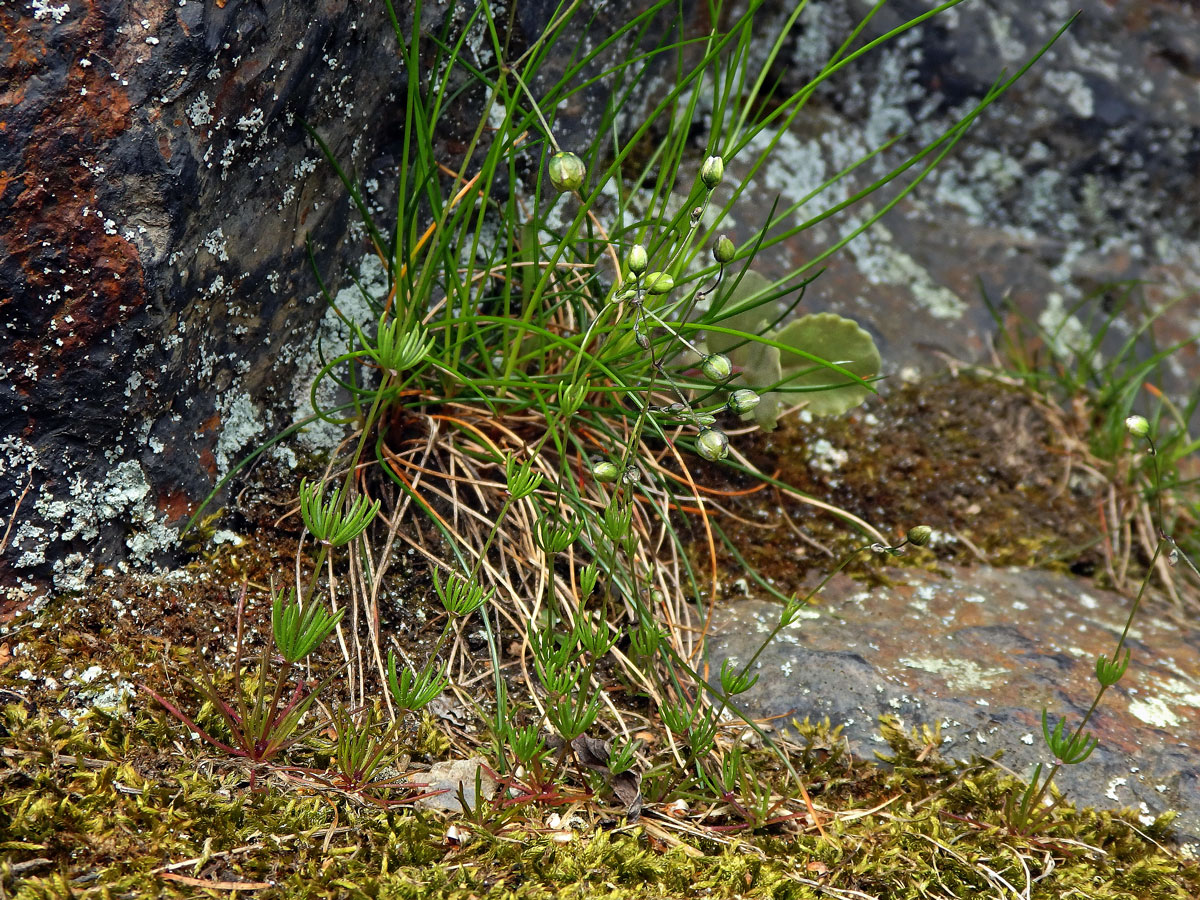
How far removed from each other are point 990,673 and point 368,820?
1.41 m

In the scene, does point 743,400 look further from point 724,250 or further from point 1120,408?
point 1120,408

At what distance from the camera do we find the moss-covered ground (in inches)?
54.2

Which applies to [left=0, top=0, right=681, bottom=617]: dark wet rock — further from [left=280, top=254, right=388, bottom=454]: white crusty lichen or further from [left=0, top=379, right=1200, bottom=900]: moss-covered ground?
[left=0, top=379, right=1200, bottom=900]: moss-covered ground

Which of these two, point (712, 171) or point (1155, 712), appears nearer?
point (712, 171)

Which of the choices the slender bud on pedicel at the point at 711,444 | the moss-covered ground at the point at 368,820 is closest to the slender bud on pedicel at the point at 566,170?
the slender bud on pedicel at the point at 711,444

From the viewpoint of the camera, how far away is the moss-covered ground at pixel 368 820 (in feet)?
4.52

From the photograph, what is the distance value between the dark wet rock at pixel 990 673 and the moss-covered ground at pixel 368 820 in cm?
8

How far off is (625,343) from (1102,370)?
181 cm

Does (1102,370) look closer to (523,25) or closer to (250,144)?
(523,25)

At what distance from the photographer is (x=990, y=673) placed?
6.63 feet

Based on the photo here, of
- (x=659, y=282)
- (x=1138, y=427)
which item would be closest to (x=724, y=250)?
(x=659, y=282)

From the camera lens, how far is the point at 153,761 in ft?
5.00

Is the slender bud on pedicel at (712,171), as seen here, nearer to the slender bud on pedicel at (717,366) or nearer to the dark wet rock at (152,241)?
the slender bud on pedicel at (717,366)

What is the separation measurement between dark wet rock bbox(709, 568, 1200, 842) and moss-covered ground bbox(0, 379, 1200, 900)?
0.08 meters
